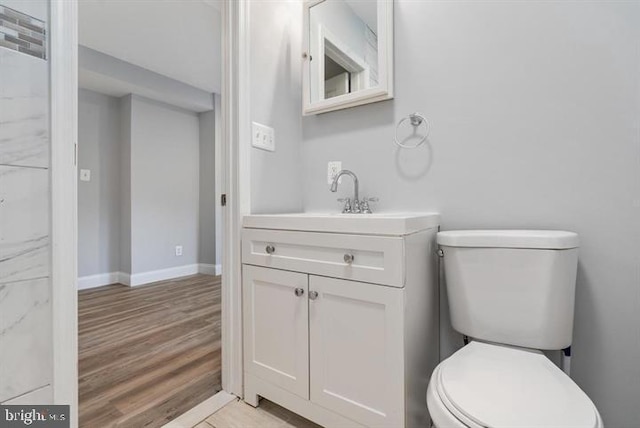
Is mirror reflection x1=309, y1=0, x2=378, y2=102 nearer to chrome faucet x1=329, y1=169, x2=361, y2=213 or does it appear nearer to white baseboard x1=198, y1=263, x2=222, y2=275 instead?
chrome faucet x1=329, y1=169, x2=361, y2=213

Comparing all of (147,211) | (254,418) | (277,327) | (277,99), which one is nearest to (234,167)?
(277,99)

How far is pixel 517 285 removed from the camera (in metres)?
1.02

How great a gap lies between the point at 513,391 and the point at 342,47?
156cm

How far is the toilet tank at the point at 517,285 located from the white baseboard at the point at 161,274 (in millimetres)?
3363

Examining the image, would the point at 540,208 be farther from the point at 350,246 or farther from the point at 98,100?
the point at 98,100

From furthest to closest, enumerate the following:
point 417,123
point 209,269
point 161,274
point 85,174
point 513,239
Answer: point 209,269 < point 161,274 < point 85,174 < point 417,123 < point 513,239

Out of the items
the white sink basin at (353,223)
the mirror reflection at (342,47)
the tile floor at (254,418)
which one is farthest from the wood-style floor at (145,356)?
the mirror reflection at (342,47)

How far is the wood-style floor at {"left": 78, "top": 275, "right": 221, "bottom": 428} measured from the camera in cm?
130

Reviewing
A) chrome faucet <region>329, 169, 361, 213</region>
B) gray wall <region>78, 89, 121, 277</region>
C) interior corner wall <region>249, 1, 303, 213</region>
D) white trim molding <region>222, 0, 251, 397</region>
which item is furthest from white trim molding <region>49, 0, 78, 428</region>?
gray wall <region>78, 89, 121, 277</region>

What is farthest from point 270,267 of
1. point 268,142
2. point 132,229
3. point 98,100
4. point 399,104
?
point 98,100

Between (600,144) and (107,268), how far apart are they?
413 centimetres

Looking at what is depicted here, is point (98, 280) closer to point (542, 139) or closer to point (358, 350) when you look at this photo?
point (358, 350)

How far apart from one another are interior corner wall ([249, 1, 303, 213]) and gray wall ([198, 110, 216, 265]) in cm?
240

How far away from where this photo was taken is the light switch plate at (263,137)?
1.47 metres
